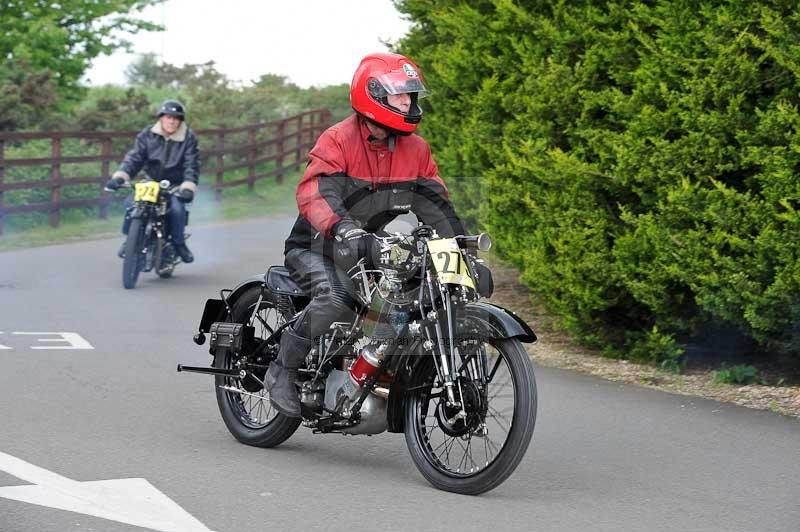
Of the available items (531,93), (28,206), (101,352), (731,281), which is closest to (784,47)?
(731,281)

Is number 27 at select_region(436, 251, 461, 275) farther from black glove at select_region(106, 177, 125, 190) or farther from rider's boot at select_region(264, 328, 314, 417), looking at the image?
black glove at select_region(106, 177, 125, 190)

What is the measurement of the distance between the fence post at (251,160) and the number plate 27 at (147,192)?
15.2 meters

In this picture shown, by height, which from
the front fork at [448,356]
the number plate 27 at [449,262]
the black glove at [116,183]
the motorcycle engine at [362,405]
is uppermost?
the number plate 27 at [449,262]

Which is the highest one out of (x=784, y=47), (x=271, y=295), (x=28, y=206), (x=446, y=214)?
(x=784, y=47)

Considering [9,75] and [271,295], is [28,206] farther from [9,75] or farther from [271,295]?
[271,295]

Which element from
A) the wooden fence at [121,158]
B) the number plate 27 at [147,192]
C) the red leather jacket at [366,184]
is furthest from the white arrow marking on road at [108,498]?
the wooden fence at [121,158]

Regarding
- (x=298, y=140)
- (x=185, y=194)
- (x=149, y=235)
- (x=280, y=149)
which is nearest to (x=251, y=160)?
(x=280, y=149)

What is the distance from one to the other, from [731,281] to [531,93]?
2816 mm

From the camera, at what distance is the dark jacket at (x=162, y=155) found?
606 inches

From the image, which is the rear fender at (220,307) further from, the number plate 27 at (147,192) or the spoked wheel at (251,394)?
the number plate 27 at (147,192)

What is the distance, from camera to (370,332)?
22.0 ft

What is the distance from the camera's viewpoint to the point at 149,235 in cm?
1498

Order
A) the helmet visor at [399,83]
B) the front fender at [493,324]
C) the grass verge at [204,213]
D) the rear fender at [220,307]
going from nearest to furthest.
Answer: the front fender at [493,324], the helmet visor at [399,83], the rear fender at [220,307], the grass verge at [204,213]

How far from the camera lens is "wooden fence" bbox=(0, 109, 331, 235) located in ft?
73.7
